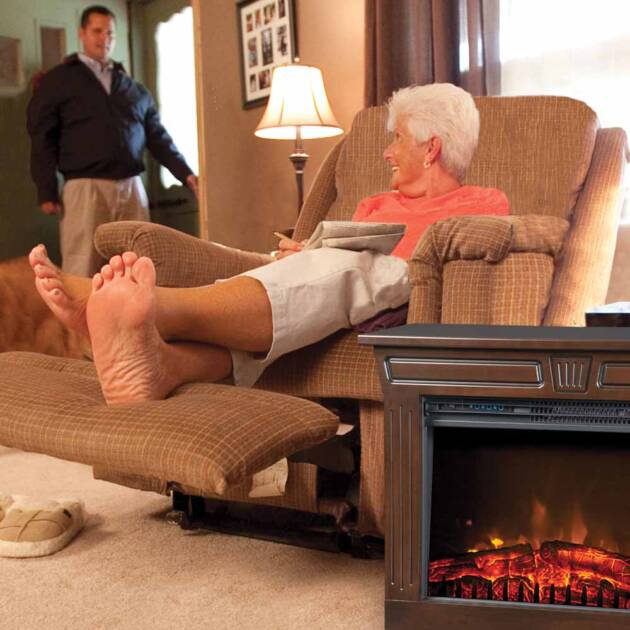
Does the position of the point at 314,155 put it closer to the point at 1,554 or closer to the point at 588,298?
the point at 588,298

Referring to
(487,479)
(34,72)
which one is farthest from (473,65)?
(34,72)

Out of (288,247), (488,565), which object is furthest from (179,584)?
(288,247)

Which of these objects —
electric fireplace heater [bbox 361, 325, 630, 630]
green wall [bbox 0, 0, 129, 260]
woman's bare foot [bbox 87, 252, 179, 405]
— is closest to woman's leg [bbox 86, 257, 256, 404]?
woman's bare foot [bbox 87, 252, 179, 405]

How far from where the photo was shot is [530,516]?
4.04 ft

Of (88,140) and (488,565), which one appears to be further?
(88,140)

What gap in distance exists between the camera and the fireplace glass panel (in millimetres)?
1190

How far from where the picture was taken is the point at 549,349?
1109 mm

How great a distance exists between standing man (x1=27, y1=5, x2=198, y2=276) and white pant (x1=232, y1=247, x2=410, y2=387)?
2876mm

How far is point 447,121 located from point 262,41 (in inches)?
87.1

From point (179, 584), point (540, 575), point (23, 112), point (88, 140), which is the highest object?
point (23, 112)

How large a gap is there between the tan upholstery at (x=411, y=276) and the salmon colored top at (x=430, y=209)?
0.22 meters

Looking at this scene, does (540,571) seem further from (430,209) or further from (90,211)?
(90,211)

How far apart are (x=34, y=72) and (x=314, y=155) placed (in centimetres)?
235

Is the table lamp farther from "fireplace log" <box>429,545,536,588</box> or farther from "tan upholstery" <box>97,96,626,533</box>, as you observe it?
"fireplace log" <box>429,545,536,588</box>
